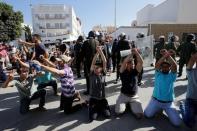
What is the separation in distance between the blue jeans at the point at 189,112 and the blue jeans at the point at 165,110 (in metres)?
0.15

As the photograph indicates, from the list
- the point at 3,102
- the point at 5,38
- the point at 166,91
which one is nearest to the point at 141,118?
the point at 166,91

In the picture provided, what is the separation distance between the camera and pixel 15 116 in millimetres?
5988

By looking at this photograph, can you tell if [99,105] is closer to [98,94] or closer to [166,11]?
[98,94]

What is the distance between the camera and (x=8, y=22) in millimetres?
37375

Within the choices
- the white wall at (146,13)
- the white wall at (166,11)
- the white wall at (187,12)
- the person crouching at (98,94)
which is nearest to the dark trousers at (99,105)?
the person crouching at (98,94)

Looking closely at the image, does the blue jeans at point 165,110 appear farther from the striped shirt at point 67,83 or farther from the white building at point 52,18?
the white building at point 52,18

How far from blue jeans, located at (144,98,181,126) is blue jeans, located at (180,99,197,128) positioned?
0.15 m

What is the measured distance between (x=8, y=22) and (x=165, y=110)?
36.0m

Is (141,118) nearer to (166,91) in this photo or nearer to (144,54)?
(166,91)

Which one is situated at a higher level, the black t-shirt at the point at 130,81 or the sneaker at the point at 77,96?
the black t-shirt at the point at 130,81

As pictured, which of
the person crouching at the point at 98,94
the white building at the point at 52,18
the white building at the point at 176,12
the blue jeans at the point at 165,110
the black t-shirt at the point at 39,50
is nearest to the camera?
Answer: the blue jeans at the point at 165,110

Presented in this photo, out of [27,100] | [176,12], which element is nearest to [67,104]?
[27,100]

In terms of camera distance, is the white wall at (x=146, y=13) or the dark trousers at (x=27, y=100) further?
the white wall at (x=146, y=13)

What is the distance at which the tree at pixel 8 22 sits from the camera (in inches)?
1438
